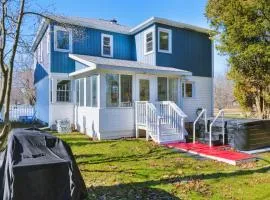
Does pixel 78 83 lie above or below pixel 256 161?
above

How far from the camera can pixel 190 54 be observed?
16.4 m

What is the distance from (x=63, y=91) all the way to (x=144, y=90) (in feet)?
16.5

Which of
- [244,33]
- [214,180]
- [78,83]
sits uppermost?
[244,33]

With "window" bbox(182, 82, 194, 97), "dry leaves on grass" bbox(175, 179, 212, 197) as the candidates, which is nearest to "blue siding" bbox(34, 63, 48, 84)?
"window" bbox(182, 82, 194, 97)

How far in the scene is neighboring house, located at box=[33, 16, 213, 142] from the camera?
A: 38.5ft

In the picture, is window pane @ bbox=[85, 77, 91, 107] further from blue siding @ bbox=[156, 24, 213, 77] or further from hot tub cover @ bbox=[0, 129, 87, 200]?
hot tub cover @ bbox=[0, 129, 87, 200]

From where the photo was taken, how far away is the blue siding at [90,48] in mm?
14977

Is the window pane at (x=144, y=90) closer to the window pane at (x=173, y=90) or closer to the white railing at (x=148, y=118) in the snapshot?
the white railing at (x=148, y=118)

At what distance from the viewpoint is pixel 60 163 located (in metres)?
3.48

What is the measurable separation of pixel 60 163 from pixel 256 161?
6.88 m

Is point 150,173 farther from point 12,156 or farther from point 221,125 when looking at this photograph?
point 221,125

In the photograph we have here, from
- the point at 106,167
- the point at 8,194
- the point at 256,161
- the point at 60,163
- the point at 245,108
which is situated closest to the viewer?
the point at 8,194

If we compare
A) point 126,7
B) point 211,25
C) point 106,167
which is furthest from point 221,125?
point 126,7

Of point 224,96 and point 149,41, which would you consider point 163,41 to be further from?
point 224,96
